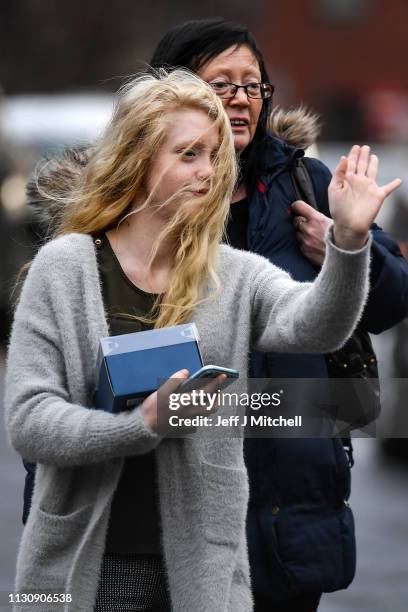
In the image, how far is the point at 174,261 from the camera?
11.3 feet

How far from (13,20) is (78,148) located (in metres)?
35.5

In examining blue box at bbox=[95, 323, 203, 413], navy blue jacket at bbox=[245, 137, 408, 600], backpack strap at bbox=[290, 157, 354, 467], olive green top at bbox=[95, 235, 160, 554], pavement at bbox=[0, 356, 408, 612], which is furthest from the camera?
pavement at bbox=[0, 356, 408, 612]

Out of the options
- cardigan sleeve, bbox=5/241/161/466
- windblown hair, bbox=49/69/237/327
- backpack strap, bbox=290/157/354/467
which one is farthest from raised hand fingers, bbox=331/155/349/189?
backpack strap, bbox=290/157/354/467

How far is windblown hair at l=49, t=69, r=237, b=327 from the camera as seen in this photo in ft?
11.1

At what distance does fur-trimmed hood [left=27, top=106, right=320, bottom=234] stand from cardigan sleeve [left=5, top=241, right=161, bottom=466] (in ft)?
1.61

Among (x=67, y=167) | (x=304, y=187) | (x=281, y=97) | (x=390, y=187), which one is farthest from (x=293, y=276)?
(x=281, y=97)

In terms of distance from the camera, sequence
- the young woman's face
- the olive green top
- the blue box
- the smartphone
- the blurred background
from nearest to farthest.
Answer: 1. the smartphone
2. the blue box
3. the olive green top
4. the young woman's face
5. the blurred background

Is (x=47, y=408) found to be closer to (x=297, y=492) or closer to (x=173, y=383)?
(x=173, y=383)

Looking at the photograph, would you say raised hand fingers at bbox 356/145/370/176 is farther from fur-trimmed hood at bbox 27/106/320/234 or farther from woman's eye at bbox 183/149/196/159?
fur-trimmed hood at bbox 27/106/320/234

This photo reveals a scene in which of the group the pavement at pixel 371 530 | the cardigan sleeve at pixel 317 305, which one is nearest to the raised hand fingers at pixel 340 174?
the cardigan sleeve at pixel 317 305

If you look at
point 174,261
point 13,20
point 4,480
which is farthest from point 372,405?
point 13,20

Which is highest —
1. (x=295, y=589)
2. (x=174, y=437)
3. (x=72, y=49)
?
(x=174, y=437)

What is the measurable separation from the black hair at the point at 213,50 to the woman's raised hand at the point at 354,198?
3.03 feet

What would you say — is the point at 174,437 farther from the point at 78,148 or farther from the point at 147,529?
the point at 78,148
